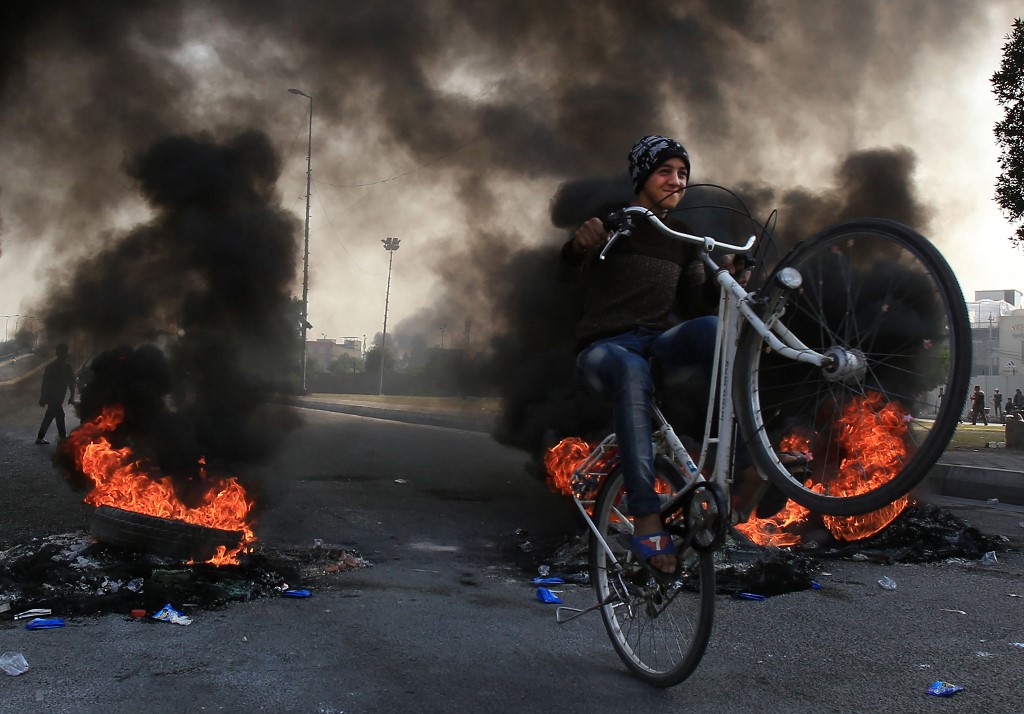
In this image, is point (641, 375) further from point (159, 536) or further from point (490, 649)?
point (159, 536)

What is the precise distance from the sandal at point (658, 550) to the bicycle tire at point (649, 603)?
0.15 feet

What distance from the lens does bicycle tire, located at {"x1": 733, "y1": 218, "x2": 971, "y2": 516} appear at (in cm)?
216

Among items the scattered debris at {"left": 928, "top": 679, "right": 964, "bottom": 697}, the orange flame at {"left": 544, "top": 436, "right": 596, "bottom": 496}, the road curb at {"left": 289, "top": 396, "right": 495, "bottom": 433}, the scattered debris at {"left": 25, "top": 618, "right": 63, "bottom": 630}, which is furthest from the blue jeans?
the road curb at {"left": 289, "top": 396, "right": 495, "bottom": 433}

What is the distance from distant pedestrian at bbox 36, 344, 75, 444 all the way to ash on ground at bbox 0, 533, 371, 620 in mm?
3634

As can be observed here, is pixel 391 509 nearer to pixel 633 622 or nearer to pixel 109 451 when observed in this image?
pixel 109 451

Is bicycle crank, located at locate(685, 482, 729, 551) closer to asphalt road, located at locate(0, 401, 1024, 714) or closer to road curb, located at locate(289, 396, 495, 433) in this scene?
asphalt road, located at locate(0, 401, 1024, 714)

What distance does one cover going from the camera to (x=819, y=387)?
249 centimetres

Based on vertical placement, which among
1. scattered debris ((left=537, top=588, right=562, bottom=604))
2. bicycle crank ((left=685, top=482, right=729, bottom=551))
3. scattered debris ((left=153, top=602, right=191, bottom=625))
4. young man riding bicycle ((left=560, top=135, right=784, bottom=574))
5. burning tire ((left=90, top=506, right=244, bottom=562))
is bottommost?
scattered debris ((left=153, top=602, right=191, bottom=625))

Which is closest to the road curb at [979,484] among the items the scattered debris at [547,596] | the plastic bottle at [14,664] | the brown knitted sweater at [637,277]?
the scattered debris at [547,596]

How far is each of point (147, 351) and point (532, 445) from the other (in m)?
4.30

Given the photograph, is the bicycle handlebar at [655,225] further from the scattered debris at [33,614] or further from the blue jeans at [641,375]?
the scattered debris at [33,614]

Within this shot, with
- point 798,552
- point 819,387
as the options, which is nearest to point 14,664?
point 819,387

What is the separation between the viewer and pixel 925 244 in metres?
2.19

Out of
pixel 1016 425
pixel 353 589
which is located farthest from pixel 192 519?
pixel 1016 425
